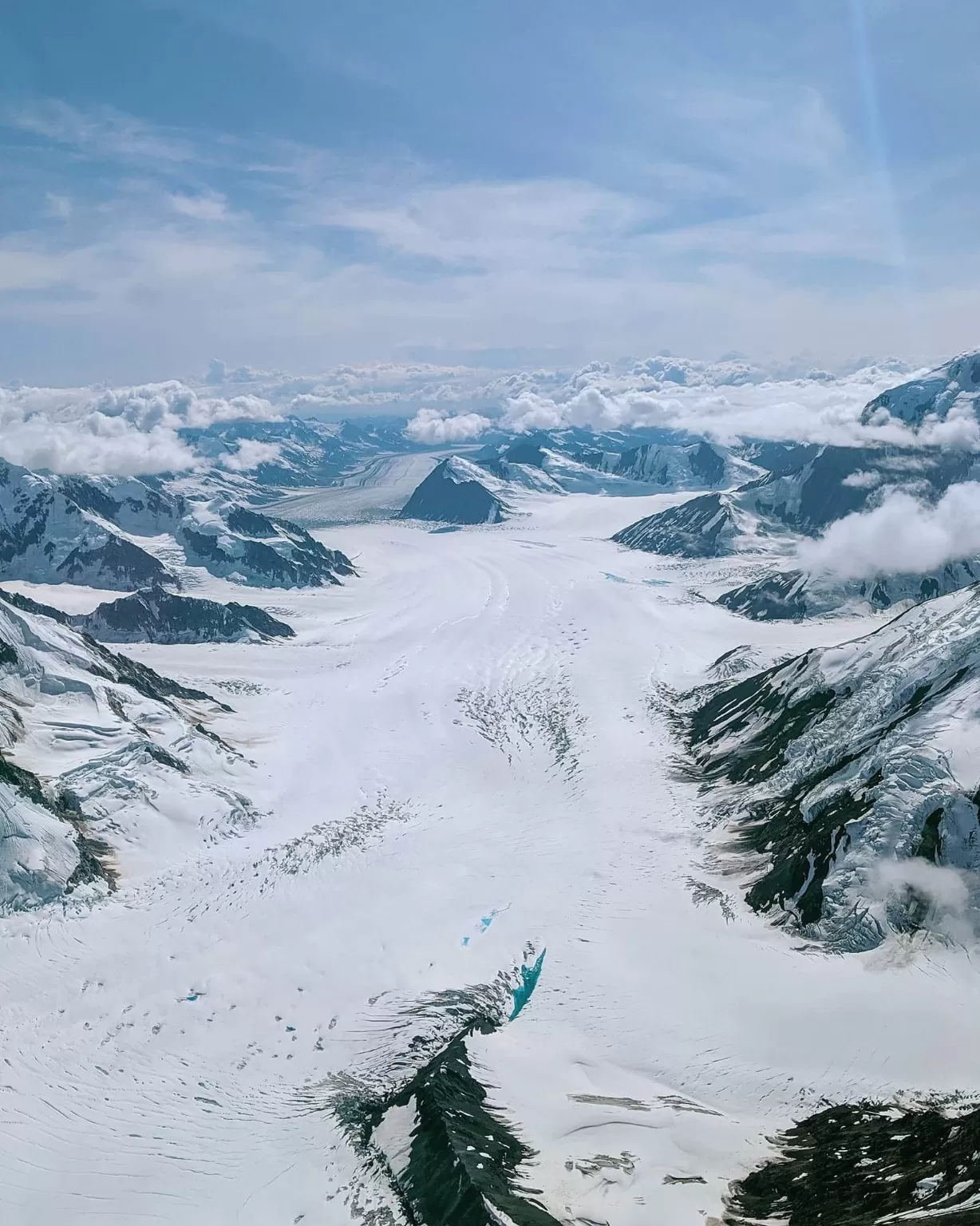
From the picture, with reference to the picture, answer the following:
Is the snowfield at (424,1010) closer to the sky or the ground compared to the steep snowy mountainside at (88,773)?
closer to the ground

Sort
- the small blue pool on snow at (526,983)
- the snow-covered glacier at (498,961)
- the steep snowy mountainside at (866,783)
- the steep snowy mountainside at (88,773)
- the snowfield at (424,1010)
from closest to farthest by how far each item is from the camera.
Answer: the snow-covered glacier at (498,961) < the snowfield at (424,1010) < the small blue pool on snow at (526,983) < the steep snowy mountainside at (866,783) < the steep snowy mountainside at (88,773)

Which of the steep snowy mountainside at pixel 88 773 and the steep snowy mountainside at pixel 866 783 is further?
the steep snowy mountainside at pixel 88 773

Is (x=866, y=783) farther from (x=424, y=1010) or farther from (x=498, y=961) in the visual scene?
(x=424, y=1010)

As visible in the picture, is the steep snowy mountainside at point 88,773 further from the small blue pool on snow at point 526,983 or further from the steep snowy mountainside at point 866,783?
the steep snowy mountainside at point 866,783

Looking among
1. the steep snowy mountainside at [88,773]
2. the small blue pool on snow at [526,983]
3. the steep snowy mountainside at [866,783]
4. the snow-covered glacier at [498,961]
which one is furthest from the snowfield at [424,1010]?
the steep snowy mountainside at [866,783]

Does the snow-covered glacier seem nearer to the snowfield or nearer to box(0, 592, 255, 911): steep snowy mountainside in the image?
the snowfield

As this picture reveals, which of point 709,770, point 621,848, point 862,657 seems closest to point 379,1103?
point 621,848

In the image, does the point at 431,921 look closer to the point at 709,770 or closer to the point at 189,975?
the point at 189,975

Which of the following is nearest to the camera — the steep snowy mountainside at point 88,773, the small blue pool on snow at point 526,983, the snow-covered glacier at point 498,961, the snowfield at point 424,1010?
the snow-covered glacier at point 498,961
